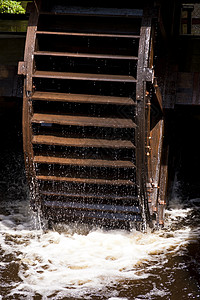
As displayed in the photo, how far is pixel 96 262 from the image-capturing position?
5.09m

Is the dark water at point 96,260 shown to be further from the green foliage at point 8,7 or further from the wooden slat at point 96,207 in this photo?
the green foliage at point 8,7

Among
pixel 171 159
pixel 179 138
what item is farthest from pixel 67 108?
pixel 179 138

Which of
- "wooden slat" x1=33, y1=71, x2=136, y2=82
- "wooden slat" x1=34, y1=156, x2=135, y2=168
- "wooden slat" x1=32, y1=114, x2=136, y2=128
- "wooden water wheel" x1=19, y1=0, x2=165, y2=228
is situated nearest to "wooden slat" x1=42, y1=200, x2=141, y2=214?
"wooden water wheel" x1=19, y1=0, x2=165, y2=228

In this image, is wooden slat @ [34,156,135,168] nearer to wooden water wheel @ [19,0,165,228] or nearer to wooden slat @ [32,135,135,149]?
wooden water wheel @ [19,0,165,228]

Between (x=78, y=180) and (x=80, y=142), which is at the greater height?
(x=80, y=142)

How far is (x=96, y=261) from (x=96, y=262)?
3cm

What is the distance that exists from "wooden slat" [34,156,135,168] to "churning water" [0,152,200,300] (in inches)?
44.0

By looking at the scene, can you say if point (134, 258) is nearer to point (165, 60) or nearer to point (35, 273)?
point (35, 273)

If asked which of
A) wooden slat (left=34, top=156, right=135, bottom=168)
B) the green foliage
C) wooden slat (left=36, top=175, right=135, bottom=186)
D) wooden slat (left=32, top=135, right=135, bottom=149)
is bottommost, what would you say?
wooden slat (left=36, top=175, right=135, bottom=186)

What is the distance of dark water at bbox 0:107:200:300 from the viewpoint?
4453 millimetres

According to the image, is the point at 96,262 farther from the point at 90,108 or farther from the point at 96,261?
the point at 90,108

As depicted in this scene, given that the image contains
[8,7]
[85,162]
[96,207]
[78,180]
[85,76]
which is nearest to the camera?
[85,76]

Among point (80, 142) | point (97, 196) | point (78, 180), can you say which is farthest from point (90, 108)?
point (97, 196)

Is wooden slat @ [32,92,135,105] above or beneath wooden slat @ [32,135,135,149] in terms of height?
above
